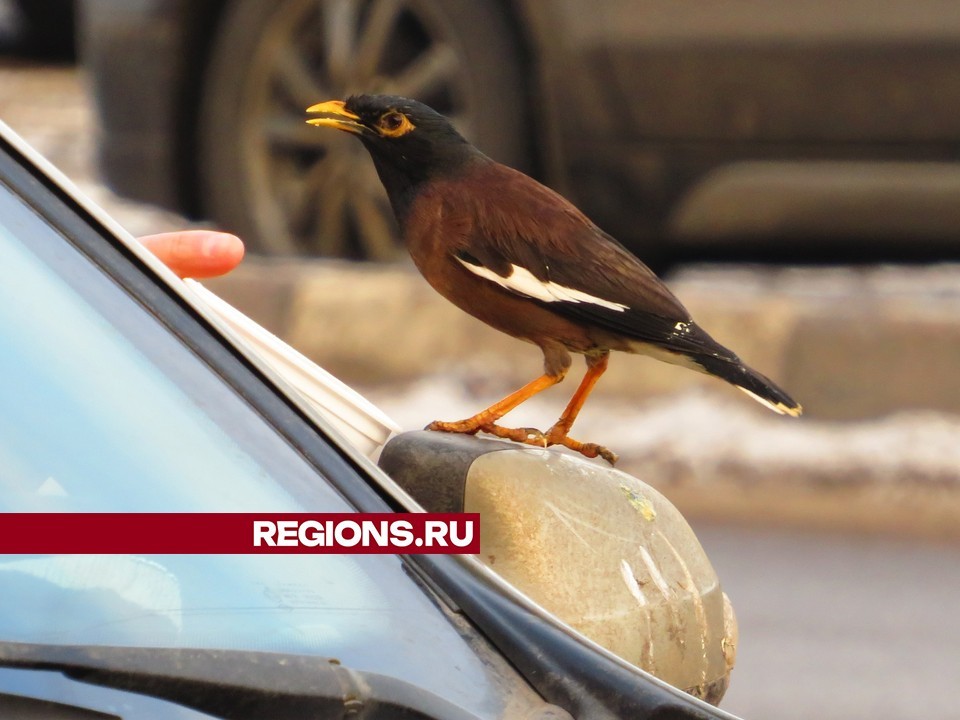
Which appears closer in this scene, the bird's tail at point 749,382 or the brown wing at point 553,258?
the brown wing at point 553,258

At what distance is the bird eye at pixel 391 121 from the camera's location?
2.36 m

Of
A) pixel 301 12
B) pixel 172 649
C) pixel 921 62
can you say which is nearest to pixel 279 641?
pixel 172 649

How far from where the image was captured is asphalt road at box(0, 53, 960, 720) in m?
4.09

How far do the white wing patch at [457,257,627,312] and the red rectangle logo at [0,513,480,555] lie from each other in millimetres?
946

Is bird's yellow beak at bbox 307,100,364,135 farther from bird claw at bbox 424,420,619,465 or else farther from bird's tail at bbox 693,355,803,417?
bird's tail at bbox 693,355,803,417

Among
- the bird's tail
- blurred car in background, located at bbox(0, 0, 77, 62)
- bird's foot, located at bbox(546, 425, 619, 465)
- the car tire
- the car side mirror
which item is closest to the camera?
the car side mirror

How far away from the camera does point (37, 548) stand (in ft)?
4.31

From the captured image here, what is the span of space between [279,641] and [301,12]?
15.6ft

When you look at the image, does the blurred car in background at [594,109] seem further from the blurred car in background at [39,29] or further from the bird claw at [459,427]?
the blurred car in background at [39,29]

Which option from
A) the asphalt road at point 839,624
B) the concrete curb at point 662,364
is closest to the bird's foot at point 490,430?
the asphalt road at point 839,624

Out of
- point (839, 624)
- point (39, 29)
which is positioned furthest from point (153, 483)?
point (39, 29)

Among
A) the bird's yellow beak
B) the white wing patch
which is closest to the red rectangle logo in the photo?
the white wing patch

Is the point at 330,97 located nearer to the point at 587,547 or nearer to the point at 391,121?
the point at 391,121

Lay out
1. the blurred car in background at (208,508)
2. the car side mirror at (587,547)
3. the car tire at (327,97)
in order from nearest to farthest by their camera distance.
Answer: the blurred car in background at (208,508) < the car side mirror at (587,547) < the car tire at (327,97)
